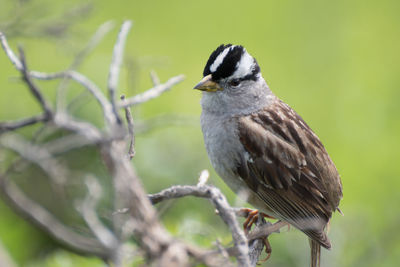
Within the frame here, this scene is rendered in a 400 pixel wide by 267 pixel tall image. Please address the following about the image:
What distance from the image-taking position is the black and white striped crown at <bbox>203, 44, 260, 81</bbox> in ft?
9.73

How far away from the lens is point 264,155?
122 inches

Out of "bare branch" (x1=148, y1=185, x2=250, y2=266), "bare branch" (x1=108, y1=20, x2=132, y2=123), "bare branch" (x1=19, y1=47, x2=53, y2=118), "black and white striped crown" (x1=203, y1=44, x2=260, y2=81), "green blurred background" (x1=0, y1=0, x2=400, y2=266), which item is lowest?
"green blurred background" (x1=0, y1=0, x2=400, y2=266)

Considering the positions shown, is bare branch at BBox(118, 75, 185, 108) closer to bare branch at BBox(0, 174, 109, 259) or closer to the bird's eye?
bare branch at BBox(0, 174, 109, 259)

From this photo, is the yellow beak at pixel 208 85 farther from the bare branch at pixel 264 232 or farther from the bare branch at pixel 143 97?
the bare branch at pixel 143 97

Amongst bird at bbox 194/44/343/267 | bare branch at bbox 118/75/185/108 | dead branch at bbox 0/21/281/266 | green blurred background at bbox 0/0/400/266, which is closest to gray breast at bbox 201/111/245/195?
bird at bbox 194/44/343/267

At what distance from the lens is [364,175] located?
6.14 metres

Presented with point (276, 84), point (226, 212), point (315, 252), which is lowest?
point (276, 84)

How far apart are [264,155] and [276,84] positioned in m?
4.19

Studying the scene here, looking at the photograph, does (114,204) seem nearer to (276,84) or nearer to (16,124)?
(16,124)

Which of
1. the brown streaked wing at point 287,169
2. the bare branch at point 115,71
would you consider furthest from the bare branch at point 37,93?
the brown streaked wing at point 287,169

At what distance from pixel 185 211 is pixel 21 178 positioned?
4.11 ft

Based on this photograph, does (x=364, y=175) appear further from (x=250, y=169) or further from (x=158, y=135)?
(x=250, y=169)

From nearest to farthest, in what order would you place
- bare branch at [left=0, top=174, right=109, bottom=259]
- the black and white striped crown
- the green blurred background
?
bare branch at [left=0, top=174, right=109, bottom=259] → the black and white striped crown → the green blurred background

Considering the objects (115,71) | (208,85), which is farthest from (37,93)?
(208,85)
